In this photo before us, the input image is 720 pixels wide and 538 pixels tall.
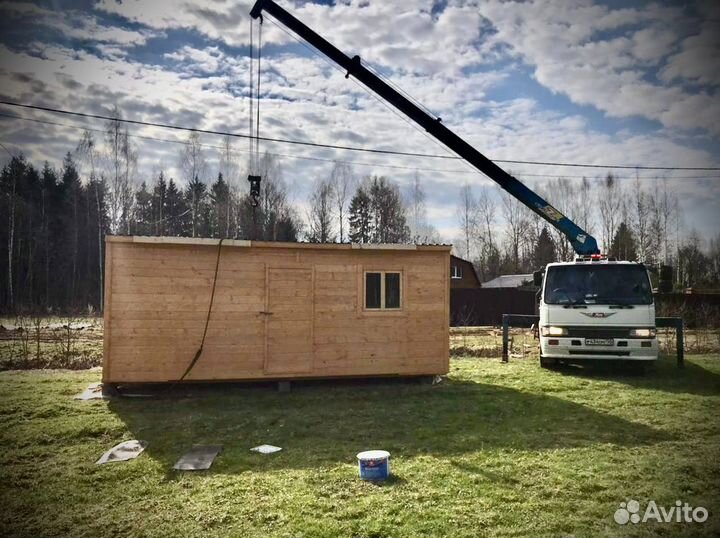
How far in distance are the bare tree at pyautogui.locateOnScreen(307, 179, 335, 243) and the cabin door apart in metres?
31.7

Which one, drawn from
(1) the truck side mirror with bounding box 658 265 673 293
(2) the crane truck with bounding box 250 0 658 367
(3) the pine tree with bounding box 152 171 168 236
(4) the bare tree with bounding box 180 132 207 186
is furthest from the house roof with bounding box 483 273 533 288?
(3) the pine tree with bounding box 152 171 168 236

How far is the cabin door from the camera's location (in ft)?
29.3

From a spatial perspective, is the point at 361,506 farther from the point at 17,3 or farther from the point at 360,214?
the point at 360,214

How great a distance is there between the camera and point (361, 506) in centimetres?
402

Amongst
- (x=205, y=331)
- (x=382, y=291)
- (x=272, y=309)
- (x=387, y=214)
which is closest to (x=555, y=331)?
(x=382, y=291)

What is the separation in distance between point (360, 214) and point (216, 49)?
3057 centimetres

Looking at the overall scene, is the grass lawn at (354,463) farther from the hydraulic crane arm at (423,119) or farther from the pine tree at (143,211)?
the pine tree at (143,211)

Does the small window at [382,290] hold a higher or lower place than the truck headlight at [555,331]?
higher

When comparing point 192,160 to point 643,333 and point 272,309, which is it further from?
point 643,333

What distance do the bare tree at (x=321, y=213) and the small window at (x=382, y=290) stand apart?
31329 mm

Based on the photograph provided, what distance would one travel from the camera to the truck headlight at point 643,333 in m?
9.79

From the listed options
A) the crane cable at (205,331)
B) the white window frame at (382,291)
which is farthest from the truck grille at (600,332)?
the crane cable at (205,331)

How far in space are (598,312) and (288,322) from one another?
6340 mm

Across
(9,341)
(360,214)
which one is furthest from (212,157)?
(9,341)
